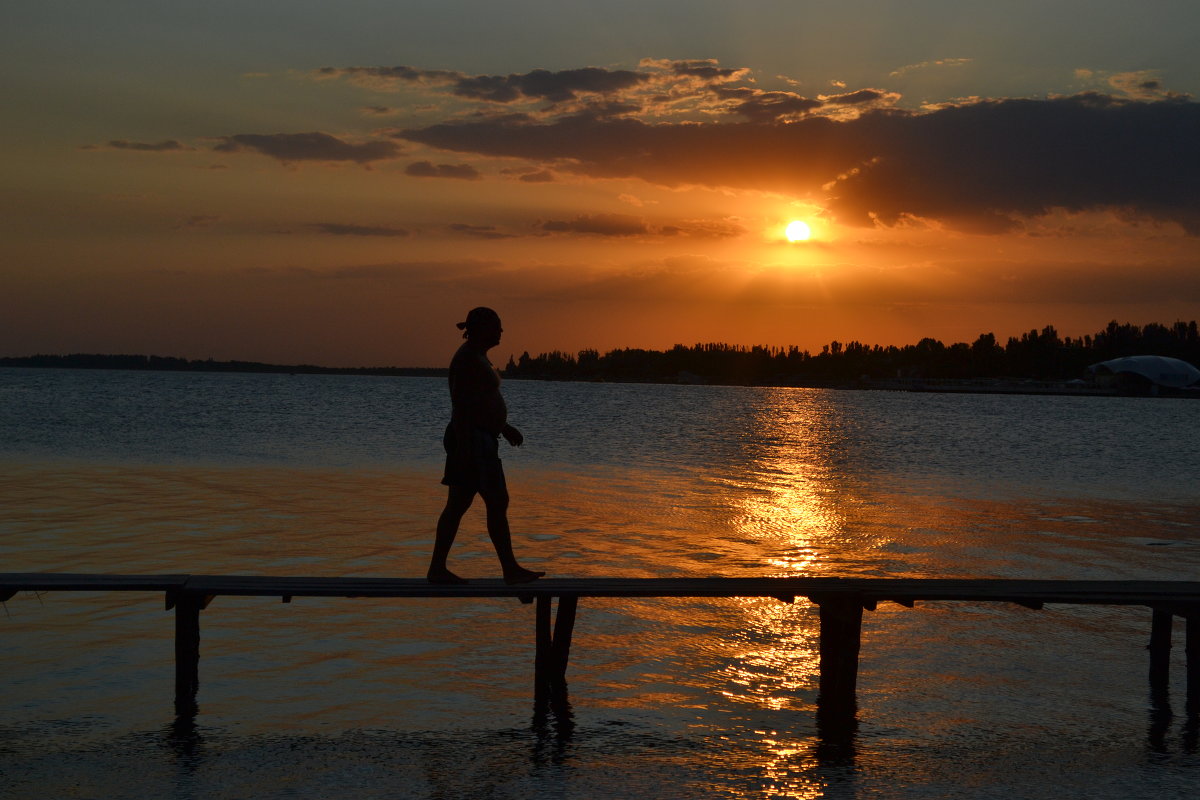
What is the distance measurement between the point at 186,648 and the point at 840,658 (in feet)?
20.7

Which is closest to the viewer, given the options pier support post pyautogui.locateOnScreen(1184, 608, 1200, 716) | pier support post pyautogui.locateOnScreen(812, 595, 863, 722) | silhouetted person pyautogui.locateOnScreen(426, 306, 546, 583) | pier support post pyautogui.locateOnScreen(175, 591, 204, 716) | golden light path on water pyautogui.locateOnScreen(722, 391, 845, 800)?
golden light path on water pyautogui.locateOnScreen(722, 391, 845, 800)

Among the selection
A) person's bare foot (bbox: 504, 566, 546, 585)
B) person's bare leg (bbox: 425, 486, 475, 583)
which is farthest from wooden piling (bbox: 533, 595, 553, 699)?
person's bare leg (bbox: 425, 486, 475, 583)

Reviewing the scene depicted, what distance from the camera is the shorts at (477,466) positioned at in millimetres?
9117

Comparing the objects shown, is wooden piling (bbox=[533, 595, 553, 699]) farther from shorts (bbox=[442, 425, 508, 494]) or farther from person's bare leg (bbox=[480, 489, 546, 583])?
shorts (bbox=[442, 425, 508, 494])

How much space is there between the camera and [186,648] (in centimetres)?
982

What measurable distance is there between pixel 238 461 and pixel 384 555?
24.3 meters

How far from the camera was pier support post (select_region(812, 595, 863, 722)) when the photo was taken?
9.92 metres

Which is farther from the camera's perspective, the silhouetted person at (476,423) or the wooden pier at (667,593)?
the wooden pier at (667,593)

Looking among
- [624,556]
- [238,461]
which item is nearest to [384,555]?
[624,556]

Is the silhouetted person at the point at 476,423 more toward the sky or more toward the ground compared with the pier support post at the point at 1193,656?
more toward the sky

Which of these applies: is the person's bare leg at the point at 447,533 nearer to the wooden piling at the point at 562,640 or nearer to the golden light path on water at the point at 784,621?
the wooden piling at the point at 562,640

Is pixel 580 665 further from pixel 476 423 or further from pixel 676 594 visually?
pixel 476 423

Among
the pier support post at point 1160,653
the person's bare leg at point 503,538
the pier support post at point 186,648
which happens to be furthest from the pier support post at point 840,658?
the pier support post at point 186,648

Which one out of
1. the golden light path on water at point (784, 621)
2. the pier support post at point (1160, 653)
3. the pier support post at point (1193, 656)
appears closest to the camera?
the golden light path on water at point (784, 621)
